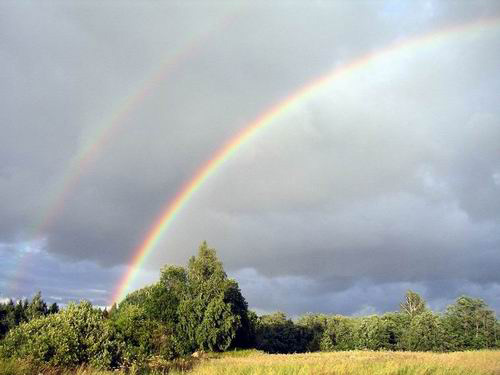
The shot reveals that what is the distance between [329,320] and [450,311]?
39.1 metres

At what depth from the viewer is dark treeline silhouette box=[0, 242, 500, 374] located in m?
17.9

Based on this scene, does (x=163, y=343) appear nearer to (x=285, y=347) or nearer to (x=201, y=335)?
(x=201, y=335)

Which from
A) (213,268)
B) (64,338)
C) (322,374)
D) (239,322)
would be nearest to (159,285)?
(213,268)

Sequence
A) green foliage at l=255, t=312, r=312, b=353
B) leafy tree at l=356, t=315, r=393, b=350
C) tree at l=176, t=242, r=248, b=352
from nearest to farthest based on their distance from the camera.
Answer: tree at l=176, t=242, r=248, b=352 → leafy tree at l=356, t=315, r=393, b=350 → green foliage at l=255, t=312, r=312, b=353

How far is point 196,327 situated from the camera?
7425 cm

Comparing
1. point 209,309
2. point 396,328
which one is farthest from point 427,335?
point 209,309

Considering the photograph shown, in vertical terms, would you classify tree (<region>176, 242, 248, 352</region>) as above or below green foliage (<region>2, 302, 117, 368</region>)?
above

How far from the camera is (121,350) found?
19438mm

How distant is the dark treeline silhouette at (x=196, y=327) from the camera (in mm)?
17875

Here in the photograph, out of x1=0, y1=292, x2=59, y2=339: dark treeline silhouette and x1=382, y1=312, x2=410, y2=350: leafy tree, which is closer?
x1=0, y1=292, x2=59, y2=339: dark treeline silhouette

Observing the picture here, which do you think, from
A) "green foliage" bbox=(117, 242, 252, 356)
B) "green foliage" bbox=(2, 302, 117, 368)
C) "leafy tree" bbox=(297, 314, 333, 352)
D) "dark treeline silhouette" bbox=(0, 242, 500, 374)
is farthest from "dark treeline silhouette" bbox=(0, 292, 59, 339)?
"green foliage" bbox=(2, 302, 117, 368)

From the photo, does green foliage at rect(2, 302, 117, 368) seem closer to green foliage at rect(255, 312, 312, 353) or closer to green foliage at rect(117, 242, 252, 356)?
green foliage at rect(117, 242, 252, 356)

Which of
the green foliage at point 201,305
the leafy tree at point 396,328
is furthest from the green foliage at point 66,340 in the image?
the leafy tree at point 396,328

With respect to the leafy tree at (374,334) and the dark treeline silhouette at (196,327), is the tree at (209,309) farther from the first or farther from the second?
the leafy tree at (374,334)
